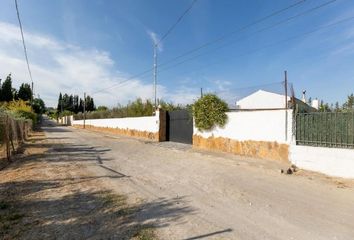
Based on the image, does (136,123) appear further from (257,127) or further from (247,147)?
(257,127)

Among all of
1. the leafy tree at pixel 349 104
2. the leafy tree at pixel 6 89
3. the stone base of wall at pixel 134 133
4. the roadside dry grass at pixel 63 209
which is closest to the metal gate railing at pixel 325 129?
the leafy tree at pixel 349 104

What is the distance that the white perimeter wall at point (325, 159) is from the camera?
8416 millimetres

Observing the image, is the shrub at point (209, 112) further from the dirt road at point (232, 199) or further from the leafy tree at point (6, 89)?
the leafy tree at point (6, 89)

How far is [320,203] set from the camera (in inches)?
242

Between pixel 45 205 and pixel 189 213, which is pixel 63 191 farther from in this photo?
pixel 189 213

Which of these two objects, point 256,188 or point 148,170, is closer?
point 256,188

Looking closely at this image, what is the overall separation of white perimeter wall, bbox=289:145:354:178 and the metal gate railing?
0.71 ft

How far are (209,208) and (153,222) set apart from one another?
1.31m

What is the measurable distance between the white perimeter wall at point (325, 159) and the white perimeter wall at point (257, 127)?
0.77 metres

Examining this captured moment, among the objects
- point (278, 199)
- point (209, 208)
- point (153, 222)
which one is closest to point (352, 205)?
point (278, 199)

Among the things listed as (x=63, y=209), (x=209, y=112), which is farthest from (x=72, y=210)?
(x=209, y=112)

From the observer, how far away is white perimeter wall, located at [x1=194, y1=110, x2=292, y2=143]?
1098 centimetres

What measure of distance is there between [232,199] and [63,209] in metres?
3.48

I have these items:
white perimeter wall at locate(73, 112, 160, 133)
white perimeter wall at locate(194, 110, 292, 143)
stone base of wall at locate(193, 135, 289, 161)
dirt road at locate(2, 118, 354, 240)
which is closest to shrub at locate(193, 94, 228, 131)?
white perimeter wall at locate(194, 110, 292, 143)
